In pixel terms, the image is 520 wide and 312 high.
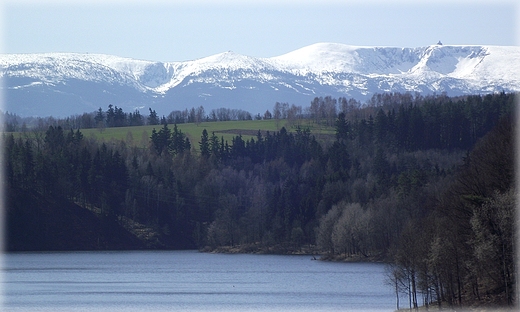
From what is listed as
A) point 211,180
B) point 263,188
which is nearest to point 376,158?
point 263,188

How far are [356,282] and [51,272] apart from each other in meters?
38.7

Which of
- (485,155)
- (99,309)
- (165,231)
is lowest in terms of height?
(165,231)

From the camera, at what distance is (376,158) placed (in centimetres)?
17200

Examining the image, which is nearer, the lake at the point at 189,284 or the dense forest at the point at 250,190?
the lake at the point at 189,284

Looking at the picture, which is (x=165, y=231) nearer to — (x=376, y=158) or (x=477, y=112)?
(x=376, y=158)

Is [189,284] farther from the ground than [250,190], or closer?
farther from the ground

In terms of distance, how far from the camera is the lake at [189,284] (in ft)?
223

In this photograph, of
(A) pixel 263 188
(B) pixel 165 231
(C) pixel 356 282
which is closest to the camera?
(C) pixel 356 282

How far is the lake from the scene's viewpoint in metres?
68.0

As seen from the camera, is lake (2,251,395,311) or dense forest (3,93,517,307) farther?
dense forest (3,93,517,307)

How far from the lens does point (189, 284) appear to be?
288 feet

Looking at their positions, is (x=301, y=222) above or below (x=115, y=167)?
below

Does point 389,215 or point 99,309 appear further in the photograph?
point 389,215

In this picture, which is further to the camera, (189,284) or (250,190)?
(250,190)
